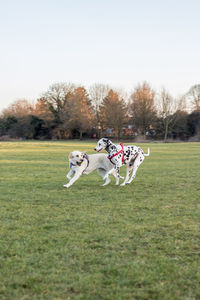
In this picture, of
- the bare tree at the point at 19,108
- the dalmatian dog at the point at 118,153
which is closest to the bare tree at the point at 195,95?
the bare tree at the point at 19,108

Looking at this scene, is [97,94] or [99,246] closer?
[99,246]

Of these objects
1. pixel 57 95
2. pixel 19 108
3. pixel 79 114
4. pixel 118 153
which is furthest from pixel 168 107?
pixel 118 153

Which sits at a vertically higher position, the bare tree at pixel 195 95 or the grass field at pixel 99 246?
the bare tree at pixel 195 95

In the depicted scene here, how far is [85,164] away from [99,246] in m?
5.52

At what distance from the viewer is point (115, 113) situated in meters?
73.2

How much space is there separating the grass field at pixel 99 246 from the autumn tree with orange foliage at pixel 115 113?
6505 cm

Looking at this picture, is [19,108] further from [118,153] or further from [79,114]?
[118,153]

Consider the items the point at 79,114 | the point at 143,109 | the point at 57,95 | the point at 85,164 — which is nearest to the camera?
the point at 85,164

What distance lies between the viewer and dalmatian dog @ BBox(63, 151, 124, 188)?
992 cm

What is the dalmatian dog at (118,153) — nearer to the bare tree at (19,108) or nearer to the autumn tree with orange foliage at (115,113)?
the autumn tree with orange foliage at (115,113)

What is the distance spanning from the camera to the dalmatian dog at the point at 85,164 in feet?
32.6

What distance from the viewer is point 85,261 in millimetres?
4168

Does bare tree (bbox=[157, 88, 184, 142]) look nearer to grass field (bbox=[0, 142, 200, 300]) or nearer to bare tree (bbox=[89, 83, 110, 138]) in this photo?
bare tree (bbox=[89, 83, 110, 138])

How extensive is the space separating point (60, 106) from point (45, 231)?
80574 mm
